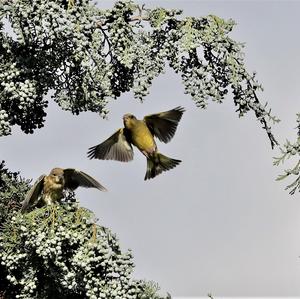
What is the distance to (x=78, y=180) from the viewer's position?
742 centimetres

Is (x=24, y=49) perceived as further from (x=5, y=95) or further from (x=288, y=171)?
(x=288, y=171)

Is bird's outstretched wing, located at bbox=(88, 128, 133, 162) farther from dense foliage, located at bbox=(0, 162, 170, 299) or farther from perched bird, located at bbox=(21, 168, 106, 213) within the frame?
dense foliage, located at bbox=(0, 162, 170, 299)

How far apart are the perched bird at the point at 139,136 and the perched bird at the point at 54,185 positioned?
56cm

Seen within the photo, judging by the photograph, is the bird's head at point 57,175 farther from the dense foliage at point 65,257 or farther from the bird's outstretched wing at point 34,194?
the dense foliage at point 65,257

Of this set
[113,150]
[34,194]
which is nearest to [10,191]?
[34,194]

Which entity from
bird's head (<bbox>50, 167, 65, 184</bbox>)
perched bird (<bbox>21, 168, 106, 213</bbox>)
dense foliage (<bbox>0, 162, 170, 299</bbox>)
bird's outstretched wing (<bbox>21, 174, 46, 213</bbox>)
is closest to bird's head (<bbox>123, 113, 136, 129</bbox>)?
perched bird (<bbox>21, 168, 106, 213</bbox>)

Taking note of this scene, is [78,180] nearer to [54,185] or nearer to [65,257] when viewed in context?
[54,185]

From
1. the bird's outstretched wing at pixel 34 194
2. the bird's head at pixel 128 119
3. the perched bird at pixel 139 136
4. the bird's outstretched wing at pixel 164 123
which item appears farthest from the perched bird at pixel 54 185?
the bird's outstretched wing at pixel 164 123

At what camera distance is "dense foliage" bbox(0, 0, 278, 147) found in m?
6.72

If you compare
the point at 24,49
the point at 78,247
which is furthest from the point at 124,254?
the point at 24,49

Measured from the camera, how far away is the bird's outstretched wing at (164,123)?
7863mm

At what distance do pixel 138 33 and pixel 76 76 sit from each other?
0.65m

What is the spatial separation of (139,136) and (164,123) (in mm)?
293

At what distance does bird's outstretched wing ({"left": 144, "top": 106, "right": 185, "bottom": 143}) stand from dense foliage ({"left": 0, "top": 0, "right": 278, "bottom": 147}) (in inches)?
26.4
